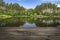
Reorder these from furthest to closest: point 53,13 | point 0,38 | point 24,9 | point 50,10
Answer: point 50,10, point 53,13, point 24,9, point 0,38

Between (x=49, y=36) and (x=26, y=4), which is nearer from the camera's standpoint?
(x=49, y=36)

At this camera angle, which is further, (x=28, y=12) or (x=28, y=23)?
(x=28, y=12)

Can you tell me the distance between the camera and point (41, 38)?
1014 mm

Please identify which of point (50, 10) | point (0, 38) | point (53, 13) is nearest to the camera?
point (0, 38)

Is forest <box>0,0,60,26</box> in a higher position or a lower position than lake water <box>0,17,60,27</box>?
higher

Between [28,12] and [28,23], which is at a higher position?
[28,12]

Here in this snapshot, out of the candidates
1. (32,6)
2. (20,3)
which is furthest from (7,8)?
Result: (32,6)

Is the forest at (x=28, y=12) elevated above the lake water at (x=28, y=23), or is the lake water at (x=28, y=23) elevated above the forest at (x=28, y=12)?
the forest at (x=28, y=12)

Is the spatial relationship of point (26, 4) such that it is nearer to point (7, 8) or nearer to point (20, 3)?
point (20, 3)

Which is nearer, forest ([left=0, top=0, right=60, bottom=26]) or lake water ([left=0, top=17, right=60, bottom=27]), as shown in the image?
lake water ([left=0, top=17, right=60, bottom=27])

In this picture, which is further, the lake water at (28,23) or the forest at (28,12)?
the forest at (28,12)

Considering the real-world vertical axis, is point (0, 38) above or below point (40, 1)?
below

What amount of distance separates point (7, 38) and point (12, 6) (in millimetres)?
2417

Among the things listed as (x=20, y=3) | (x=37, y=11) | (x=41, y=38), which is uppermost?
(x=20, y=3)
